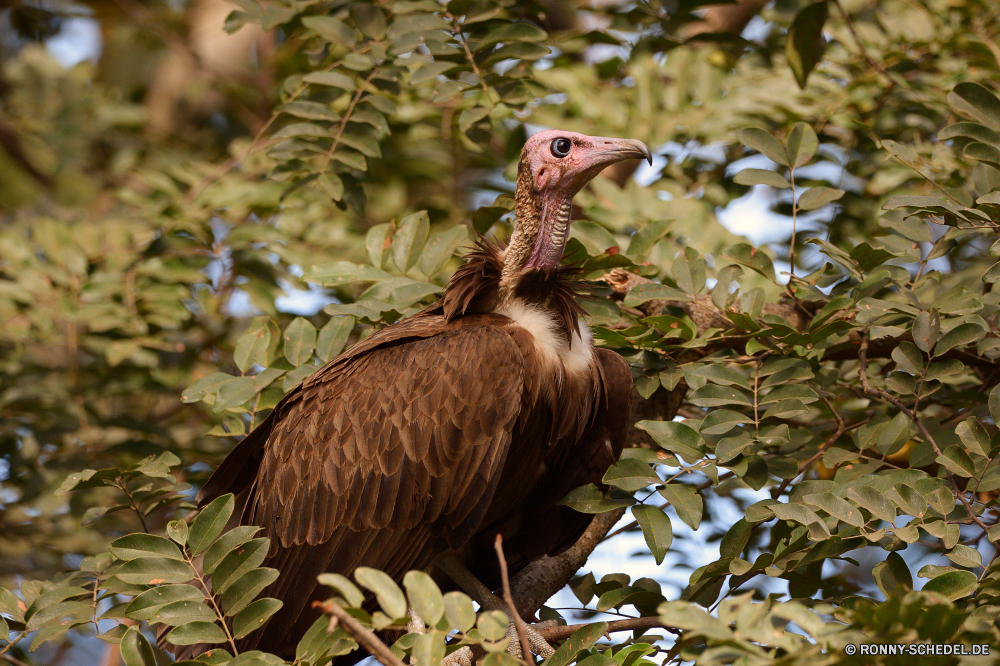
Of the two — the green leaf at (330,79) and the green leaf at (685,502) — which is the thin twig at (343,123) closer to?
the green leaf at (330,79)

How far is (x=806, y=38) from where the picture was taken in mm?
3768

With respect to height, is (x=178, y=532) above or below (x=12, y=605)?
above

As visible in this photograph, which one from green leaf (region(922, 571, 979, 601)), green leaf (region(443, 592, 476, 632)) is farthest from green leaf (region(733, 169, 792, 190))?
green leaf (region(443, 592, 476, 632))

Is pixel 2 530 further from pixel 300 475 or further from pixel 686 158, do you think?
pixel 686 158

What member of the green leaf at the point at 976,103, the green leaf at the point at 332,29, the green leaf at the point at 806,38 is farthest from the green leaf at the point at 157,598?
the green leaf at the point at 806,38

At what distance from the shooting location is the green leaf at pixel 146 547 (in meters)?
2.44

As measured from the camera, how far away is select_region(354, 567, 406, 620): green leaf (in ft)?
6.15

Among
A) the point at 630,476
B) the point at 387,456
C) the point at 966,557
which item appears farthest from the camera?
the point at 387,456

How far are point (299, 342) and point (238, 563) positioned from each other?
4.02 feet

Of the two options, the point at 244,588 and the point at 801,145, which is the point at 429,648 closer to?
the point at 244,588

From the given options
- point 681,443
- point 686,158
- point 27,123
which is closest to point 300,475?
point 681,443

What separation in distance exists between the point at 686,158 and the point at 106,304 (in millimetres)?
3183

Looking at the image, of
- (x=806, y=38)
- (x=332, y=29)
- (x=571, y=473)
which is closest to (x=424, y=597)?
(x=571, y=473)

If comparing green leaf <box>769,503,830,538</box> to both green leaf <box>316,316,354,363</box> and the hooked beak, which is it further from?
green leaf <box>316,316,354,363</box>
